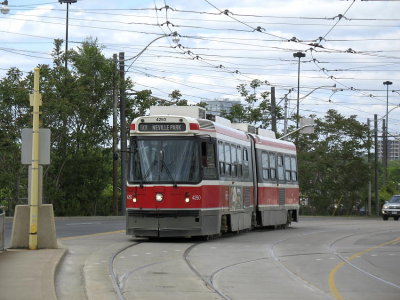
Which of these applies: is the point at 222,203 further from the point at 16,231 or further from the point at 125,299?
the point at 125,299

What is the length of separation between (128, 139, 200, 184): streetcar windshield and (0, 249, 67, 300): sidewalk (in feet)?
16.2

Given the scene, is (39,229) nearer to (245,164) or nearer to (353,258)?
(353,258)

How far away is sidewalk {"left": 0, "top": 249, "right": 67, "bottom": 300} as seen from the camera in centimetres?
1191

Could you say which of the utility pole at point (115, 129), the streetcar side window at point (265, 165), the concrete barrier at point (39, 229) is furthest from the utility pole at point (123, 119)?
the concrete barrier at point (39, 229)

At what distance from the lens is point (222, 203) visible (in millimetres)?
24391

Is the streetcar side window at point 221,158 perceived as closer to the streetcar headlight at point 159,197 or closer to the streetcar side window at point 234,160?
the streetcar side window at point 234,160

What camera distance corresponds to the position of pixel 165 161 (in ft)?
75.3

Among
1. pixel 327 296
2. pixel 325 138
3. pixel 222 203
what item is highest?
pixel 325 138

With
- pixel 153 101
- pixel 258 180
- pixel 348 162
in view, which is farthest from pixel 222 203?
pixel 348 162

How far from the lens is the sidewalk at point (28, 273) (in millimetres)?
11907

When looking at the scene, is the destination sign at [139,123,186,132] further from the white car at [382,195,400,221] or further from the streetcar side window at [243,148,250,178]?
the white car at [382,195,400,221]

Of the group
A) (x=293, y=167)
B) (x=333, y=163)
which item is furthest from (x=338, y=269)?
(x=333, y=163)

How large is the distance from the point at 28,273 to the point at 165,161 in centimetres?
915

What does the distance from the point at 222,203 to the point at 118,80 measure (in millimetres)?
23639
